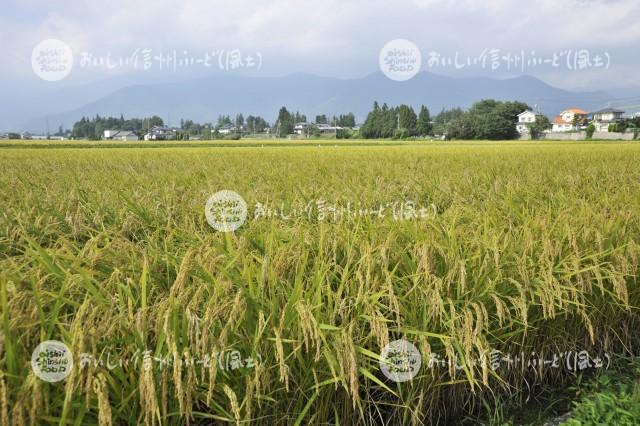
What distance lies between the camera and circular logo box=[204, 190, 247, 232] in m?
2.96

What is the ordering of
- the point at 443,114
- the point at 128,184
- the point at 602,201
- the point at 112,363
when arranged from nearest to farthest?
the point at 112,363, the point at 602,201, the point at 128,184, the point at 443,114

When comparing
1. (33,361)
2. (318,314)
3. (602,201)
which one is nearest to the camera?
(33,361)

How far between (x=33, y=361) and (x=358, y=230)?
1717mm

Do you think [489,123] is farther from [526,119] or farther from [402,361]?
[402,361]

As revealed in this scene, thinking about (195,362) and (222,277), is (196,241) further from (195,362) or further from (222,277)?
(195,362)

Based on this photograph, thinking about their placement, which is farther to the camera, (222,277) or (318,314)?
(222,277)

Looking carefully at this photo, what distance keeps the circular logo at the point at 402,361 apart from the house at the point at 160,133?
6164 cm

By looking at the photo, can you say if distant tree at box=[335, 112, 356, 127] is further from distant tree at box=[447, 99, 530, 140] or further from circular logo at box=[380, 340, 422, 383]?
circular logo at box=[380, 340, 422, 383]

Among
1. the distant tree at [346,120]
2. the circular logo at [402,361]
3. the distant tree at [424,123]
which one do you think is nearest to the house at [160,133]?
the distant tree at [346,120]

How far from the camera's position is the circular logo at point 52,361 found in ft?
4.34

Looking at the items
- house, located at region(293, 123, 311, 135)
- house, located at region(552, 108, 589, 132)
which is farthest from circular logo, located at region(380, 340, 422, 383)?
house, located at region(552, 108, 589, 132)

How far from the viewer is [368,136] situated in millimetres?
53625

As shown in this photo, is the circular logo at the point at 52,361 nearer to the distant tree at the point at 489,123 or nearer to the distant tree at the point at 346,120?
the distant tree at the point at 489,123

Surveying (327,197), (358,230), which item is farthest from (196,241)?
(327,197)
